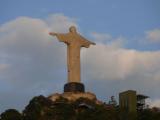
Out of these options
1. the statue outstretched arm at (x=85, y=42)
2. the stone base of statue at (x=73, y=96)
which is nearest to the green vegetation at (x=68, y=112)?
the stone base of statue at (x=73, y=96)

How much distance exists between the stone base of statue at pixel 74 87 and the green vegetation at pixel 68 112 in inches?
129

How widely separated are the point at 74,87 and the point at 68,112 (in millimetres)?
5087

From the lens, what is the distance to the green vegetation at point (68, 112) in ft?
106

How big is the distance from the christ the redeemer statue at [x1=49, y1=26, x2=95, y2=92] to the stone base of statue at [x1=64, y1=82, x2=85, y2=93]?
42cm

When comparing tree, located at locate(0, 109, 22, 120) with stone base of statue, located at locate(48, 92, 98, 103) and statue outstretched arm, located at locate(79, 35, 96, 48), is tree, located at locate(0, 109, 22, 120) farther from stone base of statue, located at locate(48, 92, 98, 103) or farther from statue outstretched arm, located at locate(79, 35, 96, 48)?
statue outstretched arm, located at locate(79, 35, 96, 48)

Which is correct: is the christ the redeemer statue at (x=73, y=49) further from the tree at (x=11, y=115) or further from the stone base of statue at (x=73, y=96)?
the tree at (x=11, y=115)

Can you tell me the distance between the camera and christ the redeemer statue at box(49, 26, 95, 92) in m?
38.7

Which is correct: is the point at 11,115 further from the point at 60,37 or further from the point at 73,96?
the point at 60,37

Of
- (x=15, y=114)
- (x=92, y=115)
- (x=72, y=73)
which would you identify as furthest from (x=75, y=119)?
(x=72, y=73)

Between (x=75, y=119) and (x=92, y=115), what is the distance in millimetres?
975

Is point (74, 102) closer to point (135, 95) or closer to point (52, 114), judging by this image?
point (52, 114)

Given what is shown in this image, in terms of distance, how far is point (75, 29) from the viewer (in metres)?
39.7

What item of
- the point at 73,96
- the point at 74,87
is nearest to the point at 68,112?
the point at 73,96

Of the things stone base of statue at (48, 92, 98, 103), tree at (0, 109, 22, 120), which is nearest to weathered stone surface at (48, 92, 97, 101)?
stone base of statue at (48, 92, 98, 103)
